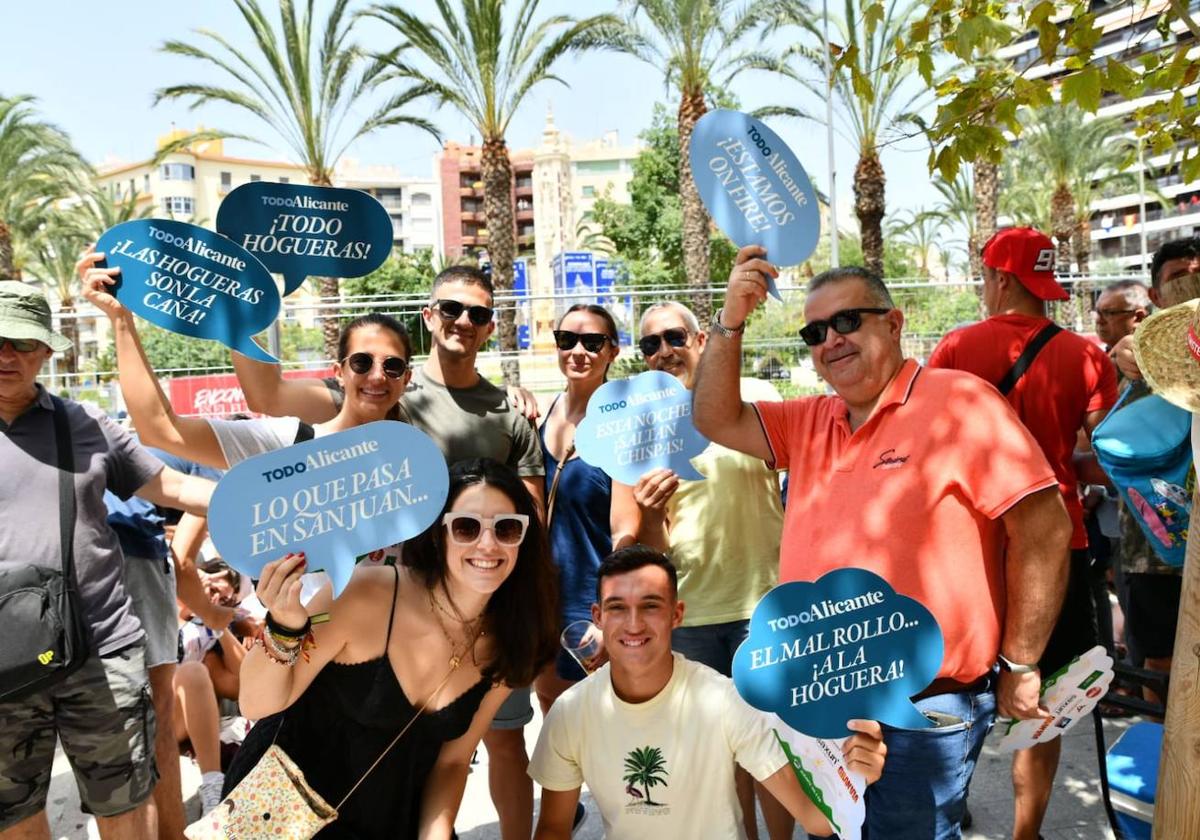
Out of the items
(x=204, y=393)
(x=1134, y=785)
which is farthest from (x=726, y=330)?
(x=204, y=393)

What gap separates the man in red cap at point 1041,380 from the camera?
3.17m

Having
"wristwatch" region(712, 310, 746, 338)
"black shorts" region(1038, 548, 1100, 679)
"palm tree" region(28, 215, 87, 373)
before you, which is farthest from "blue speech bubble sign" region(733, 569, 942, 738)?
"palm tree" region(28, 215, 87, 373)

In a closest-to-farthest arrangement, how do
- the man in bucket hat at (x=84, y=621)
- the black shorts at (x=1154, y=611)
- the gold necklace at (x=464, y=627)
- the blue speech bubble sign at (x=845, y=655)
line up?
the blue speech bubble sign at (x=845, y=655), the gold necklace at (x=464, y=627), the man in bucket hat at (x=84, y=621), the black shorts at (x=1154, y=611)

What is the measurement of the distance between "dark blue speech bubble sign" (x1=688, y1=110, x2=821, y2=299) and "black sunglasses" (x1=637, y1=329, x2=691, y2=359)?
2.07 ft

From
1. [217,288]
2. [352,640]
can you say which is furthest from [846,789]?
[217,288]

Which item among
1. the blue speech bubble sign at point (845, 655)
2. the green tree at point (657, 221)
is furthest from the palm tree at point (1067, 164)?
the blue speech bubble sign at point (845, 655)

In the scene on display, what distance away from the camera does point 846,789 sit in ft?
6.97

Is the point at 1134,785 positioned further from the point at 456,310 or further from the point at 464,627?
the point at 456,310

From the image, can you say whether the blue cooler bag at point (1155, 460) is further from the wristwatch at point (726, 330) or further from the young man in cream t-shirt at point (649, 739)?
the young man in cream t-shirt at point (649, 739)

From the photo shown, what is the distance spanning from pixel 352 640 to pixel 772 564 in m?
1.60

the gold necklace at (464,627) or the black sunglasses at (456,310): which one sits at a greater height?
the black sunglasses at (456,310)

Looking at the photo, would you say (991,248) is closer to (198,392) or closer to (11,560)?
(11,560)

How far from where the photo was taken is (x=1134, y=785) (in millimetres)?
2643

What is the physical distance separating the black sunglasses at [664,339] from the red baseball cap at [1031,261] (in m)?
1.25
